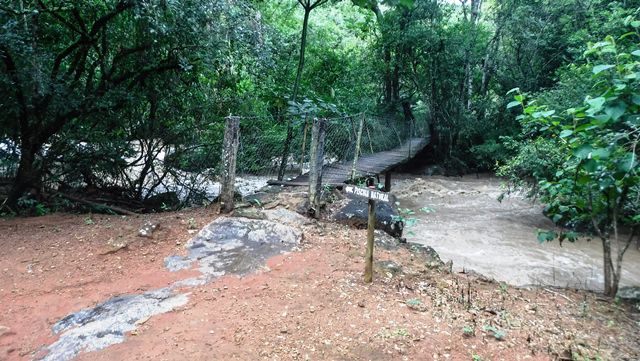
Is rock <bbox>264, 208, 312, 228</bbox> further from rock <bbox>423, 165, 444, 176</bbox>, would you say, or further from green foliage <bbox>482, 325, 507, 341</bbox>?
rock <bbox>423, 165, 444, 176</bbox>

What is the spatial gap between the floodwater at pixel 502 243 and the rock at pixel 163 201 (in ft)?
14.1

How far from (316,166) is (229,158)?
1181 millimetres

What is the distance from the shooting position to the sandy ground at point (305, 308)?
9.18ft

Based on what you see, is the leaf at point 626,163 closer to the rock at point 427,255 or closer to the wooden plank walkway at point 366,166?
the rock at point 427,255

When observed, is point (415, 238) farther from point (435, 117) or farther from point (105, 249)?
point (435, 117)

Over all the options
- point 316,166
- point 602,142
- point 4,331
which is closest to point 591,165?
point 602,142

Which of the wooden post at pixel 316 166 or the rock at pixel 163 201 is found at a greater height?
the wooden post at pixel 316 166

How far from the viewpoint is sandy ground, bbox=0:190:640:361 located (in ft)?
9.18

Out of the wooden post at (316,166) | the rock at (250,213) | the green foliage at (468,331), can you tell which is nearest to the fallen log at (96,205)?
the rock at (250,213)

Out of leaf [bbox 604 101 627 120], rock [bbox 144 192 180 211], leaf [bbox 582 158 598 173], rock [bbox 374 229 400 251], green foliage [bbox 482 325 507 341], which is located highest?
leaf [bbox 604 101 627 120]

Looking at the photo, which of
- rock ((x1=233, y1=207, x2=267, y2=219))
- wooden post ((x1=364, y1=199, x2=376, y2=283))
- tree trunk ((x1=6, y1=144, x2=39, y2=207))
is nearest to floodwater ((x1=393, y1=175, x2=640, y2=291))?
wooden post ((x1=364, y1=199, x2=376, y2=283))

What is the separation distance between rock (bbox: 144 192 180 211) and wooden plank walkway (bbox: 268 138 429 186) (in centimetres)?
198

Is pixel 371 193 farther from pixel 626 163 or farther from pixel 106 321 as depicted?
pixel 106 321

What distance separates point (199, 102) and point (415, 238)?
4.83 meters
